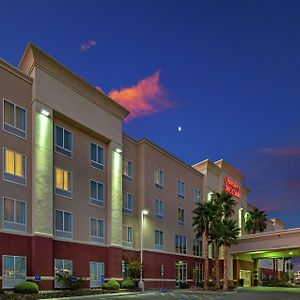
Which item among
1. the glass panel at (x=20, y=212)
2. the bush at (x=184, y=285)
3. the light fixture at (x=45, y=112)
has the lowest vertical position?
the bush at (x=184, y=285)

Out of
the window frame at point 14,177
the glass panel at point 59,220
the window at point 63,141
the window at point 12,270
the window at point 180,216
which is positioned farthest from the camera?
the window at point 180,216

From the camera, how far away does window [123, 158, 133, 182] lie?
167ft

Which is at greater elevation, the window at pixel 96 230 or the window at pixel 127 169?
the window at pixel 127 169

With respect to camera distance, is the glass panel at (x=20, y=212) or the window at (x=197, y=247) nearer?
the glass panel at (x=20, y=212)

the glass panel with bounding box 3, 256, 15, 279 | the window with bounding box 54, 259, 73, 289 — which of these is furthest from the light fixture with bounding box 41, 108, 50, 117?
the window with bounding box 54, 259, 73, 289

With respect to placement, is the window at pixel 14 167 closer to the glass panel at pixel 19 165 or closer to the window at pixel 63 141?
the glass panel at pixel 19 165

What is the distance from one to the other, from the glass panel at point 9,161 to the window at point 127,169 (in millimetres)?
17842

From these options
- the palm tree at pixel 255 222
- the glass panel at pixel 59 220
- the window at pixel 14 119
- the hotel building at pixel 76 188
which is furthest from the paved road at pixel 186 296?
the palm tree at pixel 255 222

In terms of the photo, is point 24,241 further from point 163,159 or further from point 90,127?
point 163,159

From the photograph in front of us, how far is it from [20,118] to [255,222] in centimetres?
6001

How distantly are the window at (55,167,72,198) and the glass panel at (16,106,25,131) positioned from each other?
17.5 feet

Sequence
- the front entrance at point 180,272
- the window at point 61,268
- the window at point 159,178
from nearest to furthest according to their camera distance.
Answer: the window at point 61,268, the window at point 159,178, the front entrance at point 180,272

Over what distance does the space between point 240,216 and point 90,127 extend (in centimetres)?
4625

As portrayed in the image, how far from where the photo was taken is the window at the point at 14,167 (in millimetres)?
34000
